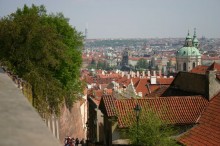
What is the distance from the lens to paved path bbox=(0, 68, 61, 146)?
136 inches

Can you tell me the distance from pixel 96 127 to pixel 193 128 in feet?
21.1

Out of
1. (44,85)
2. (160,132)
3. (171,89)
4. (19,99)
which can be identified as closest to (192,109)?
(160,132)

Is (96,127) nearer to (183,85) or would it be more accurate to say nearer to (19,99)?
(183,85)

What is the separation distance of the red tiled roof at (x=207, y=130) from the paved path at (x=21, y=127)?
33.5 ft

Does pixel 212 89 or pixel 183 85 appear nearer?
pixel 212 89

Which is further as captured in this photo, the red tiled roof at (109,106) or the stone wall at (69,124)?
the stone wall at (69,124)

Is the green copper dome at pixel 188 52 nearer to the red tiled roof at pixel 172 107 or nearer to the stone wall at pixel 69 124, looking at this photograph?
the stone wall at pixel 69 124

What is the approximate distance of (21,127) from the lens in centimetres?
405

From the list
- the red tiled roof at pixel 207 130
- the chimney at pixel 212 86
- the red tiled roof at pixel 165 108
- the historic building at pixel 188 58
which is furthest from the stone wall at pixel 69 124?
the historic building at pixel 188 58

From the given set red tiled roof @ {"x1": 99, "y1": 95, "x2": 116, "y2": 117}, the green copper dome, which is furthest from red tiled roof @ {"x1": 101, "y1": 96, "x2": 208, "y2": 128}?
the green copper dome

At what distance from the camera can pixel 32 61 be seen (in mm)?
19375

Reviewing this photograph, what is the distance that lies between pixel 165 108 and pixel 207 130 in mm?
2066

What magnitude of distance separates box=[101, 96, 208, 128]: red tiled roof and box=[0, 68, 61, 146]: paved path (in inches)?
417

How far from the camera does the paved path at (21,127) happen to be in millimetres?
3458
